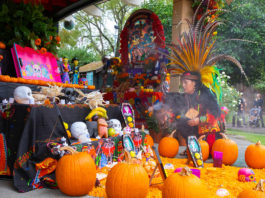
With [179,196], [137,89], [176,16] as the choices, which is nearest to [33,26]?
[137,89]

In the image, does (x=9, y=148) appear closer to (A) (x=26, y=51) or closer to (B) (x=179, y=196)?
(B) (x=179, y=196)

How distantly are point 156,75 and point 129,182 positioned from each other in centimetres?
439

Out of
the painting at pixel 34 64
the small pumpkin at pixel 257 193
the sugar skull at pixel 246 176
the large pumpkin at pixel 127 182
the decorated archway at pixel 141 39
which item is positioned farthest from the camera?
the decorated archway at pixel 141 39

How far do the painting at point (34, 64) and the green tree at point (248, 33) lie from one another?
23.6 feet

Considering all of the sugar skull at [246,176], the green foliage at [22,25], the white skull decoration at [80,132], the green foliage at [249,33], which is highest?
the green foliage at [249,33]

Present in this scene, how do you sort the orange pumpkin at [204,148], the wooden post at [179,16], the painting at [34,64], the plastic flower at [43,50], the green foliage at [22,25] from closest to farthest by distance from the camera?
the orange pumpkin at [204,148], the painting at [34,64], the green foliage at [22,25], the plastic flower at [43,50], the wooden post at [179,16]

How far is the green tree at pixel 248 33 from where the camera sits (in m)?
9.95

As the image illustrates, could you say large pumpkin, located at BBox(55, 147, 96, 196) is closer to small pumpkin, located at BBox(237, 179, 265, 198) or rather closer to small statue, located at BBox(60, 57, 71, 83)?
small pumpkin, located at BBox(237, 179, 265, 198)

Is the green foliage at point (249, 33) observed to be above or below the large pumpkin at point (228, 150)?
above

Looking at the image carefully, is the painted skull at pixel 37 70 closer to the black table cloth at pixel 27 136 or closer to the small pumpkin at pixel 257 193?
the black table cloth at pixel 27 136

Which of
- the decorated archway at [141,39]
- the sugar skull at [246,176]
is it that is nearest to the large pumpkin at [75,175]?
the sugar skull at [246,176]

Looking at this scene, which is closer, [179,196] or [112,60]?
[179,196]

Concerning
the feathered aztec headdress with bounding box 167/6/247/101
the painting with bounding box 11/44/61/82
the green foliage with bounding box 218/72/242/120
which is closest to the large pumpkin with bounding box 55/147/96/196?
the feathered aztec headdress with bounding box 167/6/247/101

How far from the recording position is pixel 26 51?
4809 millimetres
